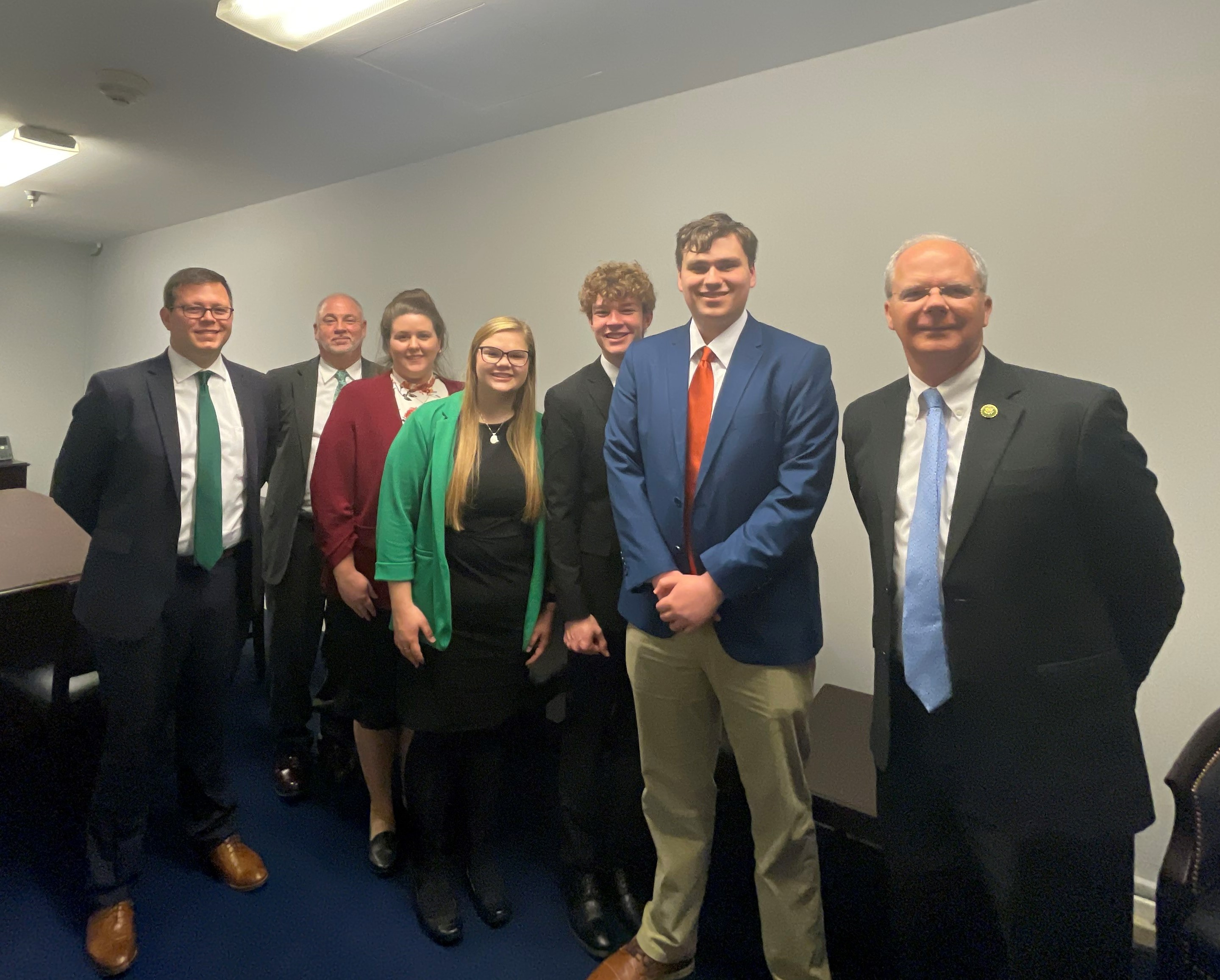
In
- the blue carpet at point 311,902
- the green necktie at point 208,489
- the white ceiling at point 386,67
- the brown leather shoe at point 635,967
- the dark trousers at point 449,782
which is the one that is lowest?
the blue carpet at point 311,902

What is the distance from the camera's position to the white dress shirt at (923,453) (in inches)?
48.7

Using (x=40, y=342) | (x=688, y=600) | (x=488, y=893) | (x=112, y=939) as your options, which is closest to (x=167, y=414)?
(x=112, y=939)

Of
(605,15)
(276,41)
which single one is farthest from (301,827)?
(605,15)

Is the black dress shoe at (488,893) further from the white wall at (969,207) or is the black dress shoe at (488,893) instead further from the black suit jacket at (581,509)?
the white wall at (969,207)

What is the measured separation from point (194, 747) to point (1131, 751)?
2221mm

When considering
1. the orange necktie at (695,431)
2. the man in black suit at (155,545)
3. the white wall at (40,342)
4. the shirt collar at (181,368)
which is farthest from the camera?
the white wall at (40,342)

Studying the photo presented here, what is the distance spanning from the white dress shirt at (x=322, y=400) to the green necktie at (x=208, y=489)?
2.30ft

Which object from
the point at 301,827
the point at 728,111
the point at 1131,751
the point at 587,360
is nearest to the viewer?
the point at 1131,751

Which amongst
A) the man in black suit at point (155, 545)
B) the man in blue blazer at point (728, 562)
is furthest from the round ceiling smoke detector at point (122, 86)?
the man in blue blazer at point (728, 562)

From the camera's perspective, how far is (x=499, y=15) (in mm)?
2035

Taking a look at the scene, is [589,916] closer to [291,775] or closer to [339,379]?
[291,775]

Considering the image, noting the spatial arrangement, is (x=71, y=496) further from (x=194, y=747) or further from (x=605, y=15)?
(x=605, y=15)

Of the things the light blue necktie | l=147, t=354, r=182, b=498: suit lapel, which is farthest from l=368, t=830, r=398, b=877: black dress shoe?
the light blue necktie

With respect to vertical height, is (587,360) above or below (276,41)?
below
